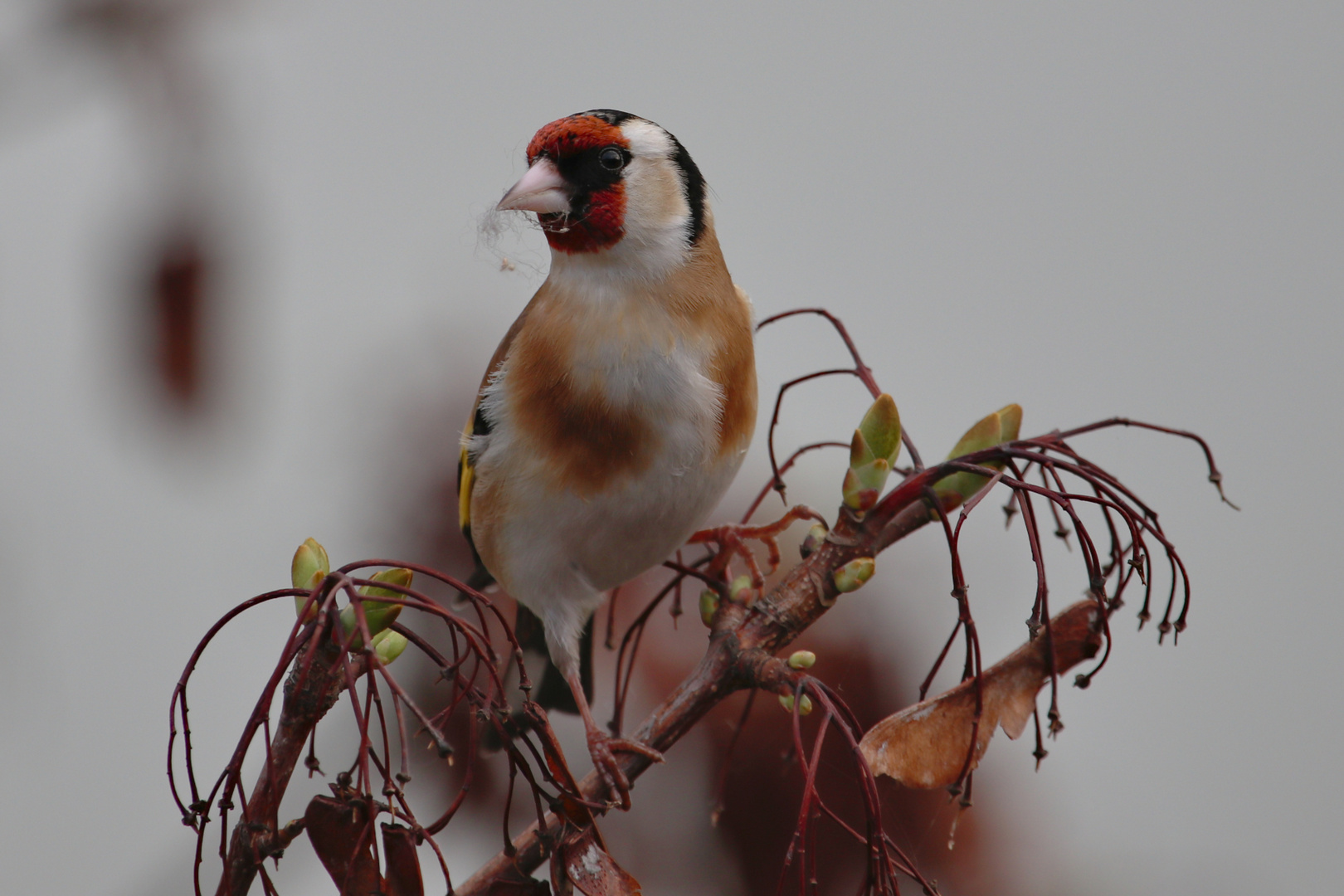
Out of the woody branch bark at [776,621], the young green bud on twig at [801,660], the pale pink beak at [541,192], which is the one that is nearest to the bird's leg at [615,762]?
the woody branch bark at [776,621]

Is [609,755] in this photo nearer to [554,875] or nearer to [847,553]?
[554,875]

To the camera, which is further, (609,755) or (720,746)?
(720,746)

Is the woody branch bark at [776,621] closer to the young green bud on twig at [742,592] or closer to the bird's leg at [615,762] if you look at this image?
the bird's leg at [615,762]

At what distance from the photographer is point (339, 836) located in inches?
30.0

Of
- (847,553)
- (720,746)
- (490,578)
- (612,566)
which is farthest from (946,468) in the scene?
(490,578)

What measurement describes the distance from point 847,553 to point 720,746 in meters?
0.60

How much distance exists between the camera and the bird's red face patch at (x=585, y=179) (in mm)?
1251

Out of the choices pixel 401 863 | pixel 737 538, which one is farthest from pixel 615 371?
pixel 401 863

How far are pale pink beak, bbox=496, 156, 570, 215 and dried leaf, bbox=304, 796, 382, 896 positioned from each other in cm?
66

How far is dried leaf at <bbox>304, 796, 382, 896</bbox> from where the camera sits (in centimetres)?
75

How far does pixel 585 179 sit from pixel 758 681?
623mm

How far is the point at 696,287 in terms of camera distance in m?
1.33

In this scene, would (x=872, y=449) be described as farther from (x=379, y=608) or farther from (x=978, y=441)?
(x=379, y=608)

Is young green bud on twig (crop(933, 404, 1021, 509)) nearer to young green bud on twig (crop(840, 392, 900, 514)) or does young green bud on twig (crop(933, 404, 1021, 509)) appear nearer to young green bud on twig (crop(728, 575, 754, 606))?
young green bud on twig (crop(840, 392, 900, 514))
